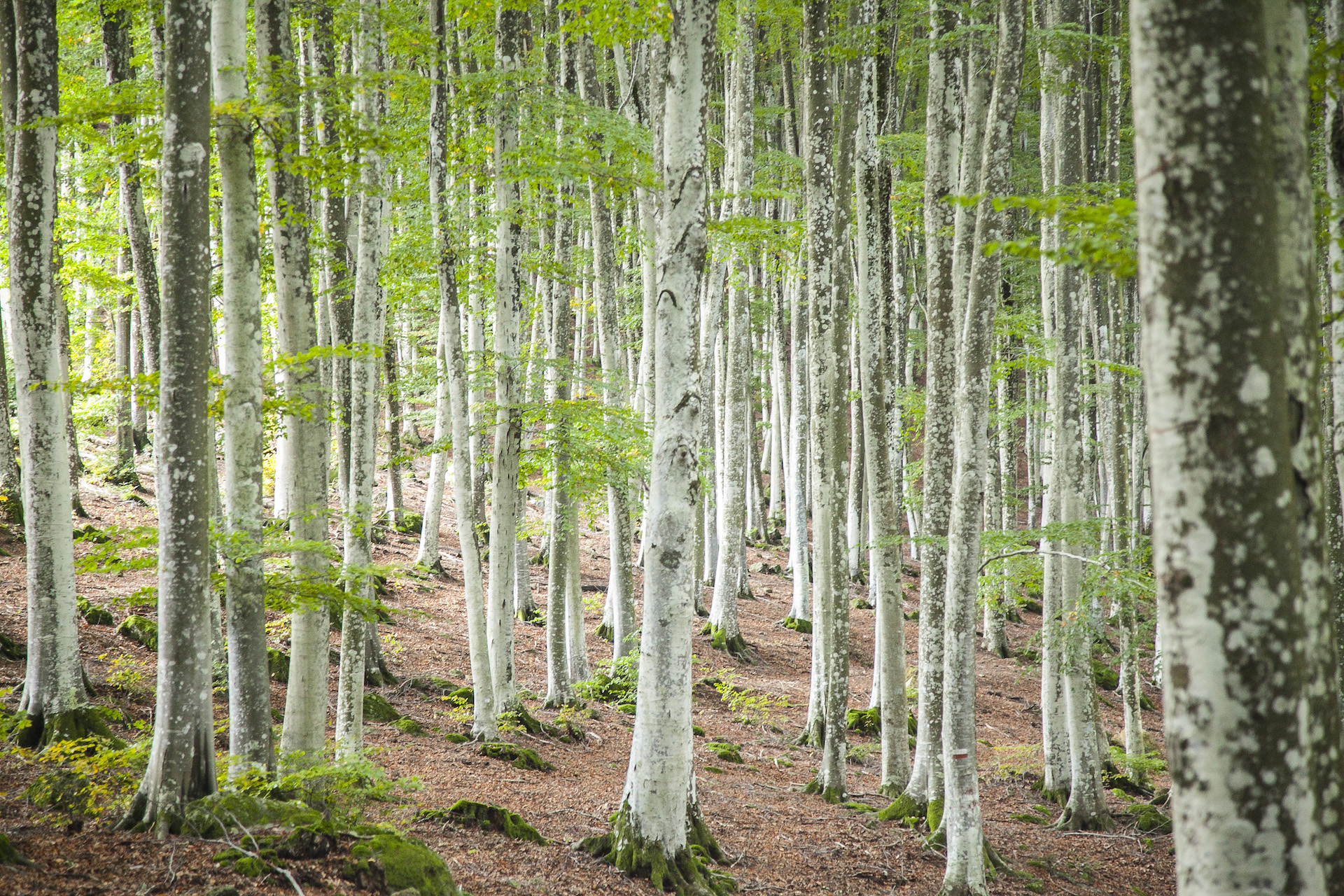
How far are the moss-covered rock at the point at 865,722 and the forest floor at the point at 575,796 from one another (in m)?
0.28

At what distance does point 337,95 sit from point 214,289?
3.59 m

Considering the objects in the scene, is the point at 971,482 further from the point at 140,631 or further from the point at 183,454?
the point at 140,631

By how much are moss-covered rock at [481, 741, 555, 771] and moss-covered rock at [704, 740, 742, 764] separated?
8.02 feet

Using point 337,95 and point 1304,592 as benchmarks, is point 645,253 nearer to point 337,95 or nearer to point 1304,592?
point 337,95

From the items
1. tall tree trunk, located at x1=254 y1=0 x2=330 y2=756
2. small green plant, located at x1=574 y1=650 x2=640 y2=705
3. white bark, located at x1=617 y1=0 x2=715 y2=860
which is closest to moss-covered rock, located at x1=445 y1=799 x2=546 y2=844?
white bark, located at x1=617 y1=0 x2=715 y2=860

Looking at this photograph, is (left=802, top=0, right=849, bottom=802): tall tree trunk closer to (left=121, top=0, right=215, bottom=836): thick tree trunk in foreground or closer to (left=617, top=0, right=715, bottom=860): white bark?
(left=617, top=0, right=715, bottom=860): white bark

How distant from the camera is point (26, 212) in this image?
6.27 metres

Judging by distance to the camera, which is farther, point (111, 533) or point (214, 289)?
point (214, 289)

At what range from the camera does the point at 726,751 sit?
1009cm

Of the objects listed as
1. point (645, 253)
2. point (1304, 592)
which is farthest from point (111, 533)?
point (645, 253)

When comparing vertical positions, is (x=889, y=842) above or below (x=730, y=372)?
below

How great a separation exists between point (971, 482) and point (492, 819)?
15.2ft

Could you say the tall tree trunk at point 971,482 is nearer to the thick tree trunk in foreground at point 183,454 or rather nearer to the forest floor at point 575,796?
the forest floor at point 575,796

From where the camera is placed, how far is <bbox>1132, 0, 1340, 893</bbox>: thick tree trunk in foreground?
2.02 m
